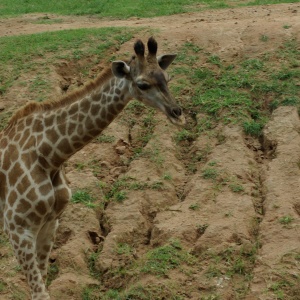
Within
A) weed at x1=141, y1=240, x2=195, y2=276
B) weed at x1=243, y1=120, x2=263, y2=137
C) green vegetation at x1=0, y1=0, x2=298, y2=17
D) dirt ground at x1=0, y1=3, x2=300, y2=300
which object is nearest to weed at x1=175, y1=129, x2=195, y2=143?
dirt ground at x1=0, y1=3, x2=300, y2=300

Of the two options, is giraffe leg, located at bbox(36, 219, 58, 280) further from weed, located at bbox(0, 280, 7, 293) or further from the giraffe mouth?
the giraffe mouth

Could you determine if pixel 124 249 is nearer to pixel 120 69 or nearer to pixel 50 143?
pixel 50 143

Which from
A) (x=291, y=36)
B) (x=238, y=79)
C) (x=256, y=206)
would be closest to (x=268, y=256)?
(x=256, y=206)

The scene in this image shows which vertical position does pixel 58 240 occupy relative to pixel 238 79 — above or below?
below

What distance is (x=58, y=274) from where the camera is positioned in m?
10.1

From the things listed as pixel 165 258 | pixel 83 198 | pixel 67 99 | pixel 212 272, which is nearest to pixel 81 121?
pixel 67 99

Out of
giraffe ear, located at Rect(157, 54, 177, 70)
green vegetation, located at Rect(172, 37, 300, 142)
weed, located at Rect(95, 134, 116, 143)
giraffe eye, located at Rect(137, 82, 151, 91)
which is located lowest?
weed, located at Rect(95, 134, 116, 143)

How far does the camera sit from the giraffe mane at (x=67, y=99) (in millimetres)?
8656

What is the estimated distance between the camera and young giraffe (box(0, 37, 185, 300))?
8.35 m

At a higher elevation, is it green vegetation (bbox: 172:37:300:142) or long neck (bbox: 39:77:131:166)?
long neck (bbox: 39:77:131:166)

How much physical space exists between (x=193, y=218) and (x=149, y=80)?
3077 millimetres

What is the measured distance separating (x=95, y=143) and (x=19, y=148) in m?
3.84

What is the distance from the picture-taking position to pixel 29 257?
28.1 ft

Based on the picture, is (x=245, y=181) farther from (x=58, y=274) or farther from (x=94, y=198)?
(x=58, y=274)
